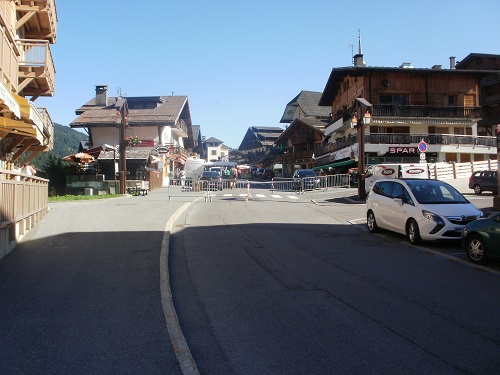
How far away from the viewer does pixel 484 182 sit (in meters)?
26.5

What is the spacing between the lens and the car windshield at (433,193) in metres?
11.9

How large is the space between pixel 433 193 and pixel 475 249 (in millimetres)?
3268

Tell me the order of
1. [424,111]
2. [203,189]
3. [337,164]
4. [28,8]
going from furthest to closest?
[337,164] → [424,111] → [203,189] → [28,8]

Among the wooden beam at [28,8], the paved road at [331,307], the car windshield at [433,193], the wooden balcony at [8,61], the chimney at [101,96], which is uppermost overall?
the chimney at [101,96]

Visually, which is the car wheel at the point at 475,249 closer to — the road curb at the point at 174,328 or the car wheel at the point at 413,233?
the car wheel at the point at 413,233

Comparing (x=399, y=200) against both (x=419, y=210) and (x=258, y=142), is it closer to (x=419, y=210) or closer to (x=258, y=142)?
(x=419, y=210)

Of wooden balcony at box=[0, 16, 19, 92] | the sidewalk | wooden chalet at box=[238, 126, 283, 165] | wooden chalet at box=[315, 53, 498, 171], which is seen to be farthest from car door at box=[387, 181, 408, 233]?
wooden chalet at box=[238, 126, 283, 165]

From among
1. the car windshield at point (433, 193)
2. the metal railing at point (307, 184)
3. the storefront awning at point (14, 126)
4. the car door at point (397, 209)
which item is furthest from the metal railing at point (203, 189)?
the car windshield at point (433, 193)

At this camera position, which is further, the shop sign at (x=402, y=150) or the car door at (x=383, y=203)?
the shop sign at (x=402, y=150)

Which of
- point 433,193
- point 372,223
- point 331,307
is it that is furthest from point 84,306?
point 372,223

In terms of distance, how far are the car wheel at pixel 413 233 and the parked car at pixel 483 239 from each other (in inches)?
73.3

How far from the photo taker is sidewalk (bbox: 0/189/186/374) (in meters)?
4.35

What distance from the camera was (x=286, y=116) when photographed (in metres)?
86.6

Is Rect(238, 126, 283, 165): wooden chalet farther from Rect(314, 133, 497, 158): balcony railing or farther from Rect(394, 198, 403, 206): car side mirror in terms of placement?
Rect(394, 198, 403, 206): car side mirror
